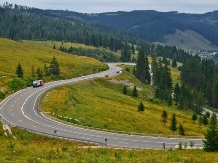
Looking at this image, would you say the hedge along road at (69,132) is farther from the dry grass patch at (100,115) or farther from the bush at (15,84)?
the bush at (15,84)

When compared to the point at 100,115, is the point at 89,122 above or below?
above

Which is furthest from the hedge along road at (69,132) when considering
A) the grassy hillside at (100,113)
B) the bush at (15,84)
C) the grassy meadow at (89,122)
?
the bush at (15,84)

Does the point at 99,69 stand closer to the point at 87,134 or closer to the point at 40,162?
the point at 87,134

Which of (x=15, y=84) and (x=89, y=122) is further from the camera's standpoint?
(x=15, y=84)

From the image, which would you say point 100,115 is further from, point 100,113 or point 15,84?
point 15,84

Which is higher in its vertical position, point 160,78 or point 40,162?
point 40,162

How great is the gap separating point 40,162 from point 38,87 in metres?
69.1

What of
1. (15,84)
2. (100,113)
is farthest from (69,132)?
(15,84)

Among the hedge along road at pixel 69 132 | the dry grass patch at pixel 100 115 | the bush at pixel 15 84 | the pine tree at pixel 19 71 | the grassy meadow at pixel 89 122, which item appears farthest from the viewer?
the pine tree at pixel 19 71

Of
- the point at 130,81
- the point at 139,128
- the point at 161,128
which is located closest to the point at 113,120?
the point at 139,128

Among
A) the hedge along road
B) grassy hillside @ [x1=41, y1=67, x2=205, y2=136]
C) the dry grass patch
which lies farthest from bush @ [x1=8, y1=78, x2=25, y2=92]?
the hedge along road

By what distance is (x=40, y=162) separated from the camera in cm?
2086

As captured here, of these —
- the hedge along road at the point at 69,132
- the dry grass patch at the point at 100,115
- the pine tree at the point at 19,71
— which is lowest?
the dry grass patch at the point at 100,115

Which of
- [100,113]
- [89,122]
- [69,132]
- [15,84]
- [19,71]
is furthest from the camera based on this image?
[19,71]
